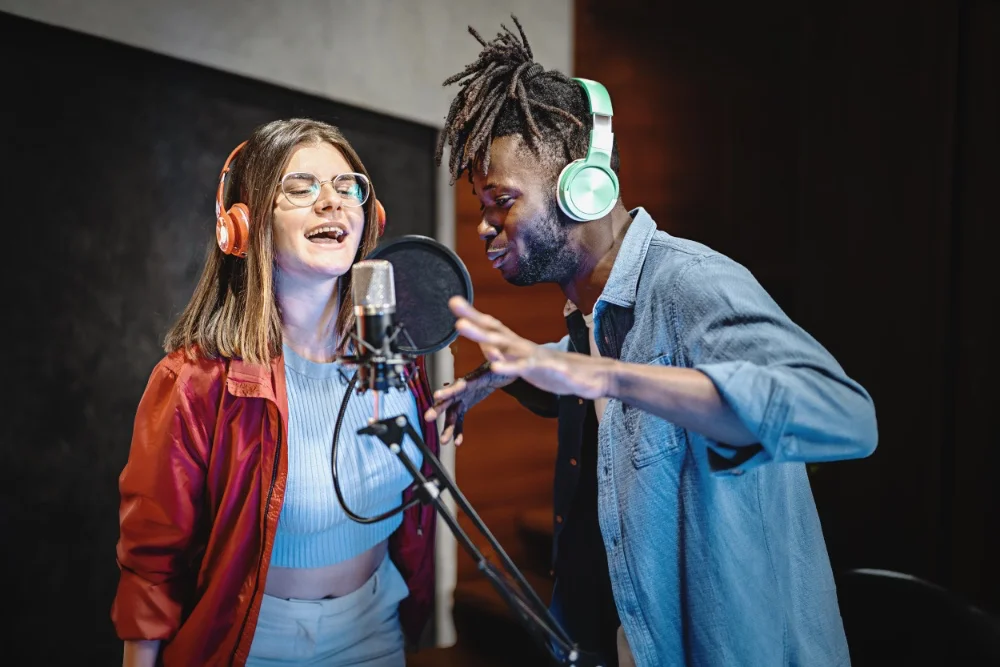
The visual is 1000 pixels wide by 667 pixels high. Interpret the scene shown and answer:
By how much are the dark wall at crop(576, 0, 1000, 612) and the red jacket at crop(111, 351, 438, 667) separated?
274 centimetres

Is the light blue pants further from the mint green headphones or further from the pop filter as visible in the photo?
the mint green headphones

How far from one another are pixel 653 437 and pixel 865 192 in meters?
2.59

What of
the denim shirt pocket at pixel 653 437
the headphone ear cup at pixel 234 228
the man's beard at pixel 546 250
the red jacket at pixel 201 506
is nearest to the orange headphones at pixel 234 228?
the headphone ear cup at pixel 234 228

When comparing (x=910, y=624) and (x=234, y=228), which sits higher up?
(x=234, y=228)

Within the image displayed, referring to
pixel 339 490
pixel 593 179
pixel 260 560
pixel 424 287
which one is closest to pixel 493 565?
pixel 339 490

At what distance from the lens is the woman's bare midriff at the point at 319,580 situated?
67.3 inches

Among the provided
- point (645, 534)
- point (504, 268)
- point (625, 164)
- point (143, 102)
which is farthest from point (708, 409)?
point (625, 164)

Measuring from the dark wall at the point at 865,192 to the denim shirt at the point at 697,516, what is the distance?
6.23 feet

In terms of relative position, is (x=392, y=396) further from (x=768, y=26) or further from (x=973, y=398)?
(x=768, y=26)

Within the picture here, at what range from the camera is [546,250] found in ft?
5.47

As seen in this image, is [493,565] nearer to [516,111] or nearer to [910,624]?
[516,111]

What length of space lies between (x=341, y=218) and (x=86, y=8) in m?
0.99

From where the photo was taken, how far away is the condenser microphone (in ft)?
3.56

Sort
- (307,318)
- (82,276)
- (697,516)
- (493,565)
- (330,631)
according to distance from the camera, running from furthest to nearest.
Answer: (82,276) < (307,318) < (330,631) < (697,516) < (493,565)
